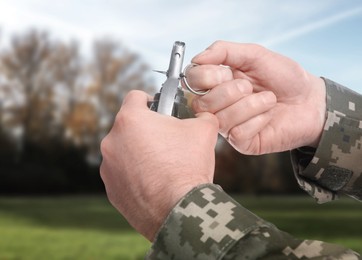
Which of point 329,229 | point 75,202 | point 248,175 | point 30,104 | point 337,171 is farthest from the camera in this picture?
point 248,175

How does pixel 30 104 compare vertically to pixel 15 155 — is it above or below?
above

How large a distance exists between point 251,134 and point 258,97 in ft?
0.38

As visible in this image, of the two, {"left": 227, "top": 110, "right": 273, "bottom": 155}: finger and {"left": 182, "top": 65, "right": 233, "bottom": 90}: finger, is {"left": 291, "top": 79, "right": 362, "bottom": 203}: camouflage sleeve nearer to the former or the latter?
{"left": 227, "top": 110, "right": 273, "bottom": 155}: finger

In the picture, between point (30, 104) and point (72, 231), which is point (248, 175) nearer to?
point (30, 104)

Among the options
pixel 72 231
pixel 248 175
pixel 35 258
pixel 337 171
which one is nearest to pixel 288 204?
pixel 248 175

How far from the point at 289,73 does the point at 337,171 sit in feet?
1.05

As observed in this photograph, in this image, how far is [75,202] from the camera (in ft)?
52.6

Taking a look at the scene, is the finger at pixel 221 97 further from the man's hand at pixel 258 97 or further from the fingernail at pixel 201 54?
the fingernail at pixel 201 54

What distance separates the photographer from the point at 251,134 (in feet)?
5.81

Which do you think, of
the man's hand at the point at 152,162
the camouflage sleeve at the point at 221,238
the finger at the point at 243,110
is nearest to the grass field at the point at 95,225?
the finger at the point at 243,110

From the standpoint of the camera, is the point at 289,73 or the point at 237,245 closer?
the point at 237,245

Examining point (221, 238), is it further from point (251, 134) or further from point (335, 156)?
point (335, 156)

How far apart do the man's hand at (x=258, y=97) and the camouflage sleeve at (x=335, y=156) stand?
0.11ft

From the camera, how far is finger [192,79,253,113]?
1.64 metres
